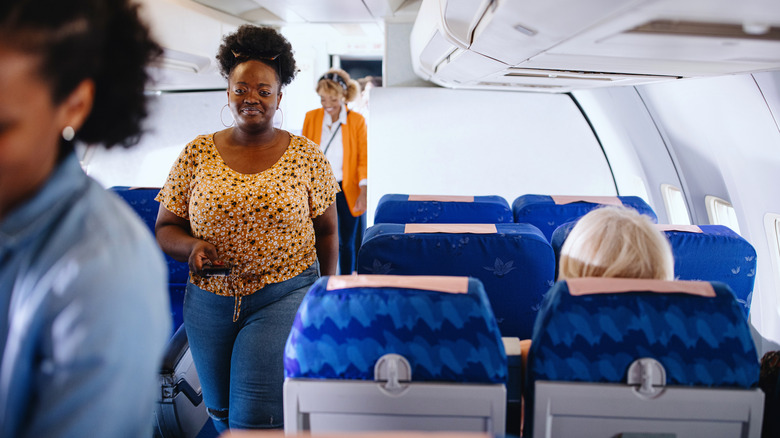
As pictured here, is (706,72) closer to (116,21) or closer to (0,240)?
(116,21)

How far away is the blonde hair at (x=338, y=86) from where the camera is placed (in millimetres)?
4155

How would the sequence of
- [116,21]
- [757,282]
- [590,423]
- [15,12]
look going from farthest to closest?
[757,282] → [590,423] → [116,21] → [15,12]

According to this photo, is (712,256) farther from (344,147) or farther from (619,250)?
(344,147)

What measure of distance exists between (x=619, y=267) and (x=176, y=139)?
5308 mm

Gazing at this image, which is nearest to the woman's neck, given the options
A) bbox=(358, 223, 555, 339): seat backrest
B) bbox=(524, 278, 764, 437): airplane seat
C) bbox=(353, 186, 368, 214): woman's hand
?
bbox=(358, 223, 555, 339): seat backrest

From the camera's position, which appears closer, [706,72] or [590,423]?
[590,423]

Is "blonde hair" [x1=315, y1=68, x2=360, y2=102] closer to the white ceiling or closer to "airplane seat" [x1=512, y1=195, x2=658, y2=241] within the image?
the white ceiling

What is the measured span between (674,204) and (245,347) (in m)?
3.37

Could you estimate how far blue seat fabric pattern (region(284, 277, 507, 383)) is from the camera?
110cm

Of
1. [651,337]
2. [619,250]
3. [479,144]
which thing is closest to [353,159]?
[479,144]

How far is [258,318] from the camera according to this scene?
1.60m

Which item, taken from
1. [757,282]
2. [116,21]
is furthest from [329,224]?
[757,282]

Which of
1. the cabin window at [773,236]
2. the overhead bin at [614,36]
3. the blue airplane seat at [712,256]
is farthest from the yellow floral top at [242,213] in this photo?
the cabin window at [773,236]

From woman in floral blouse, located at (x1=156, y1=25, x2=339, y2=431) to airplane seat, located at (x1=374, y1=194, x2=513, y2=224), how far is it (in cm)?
86
